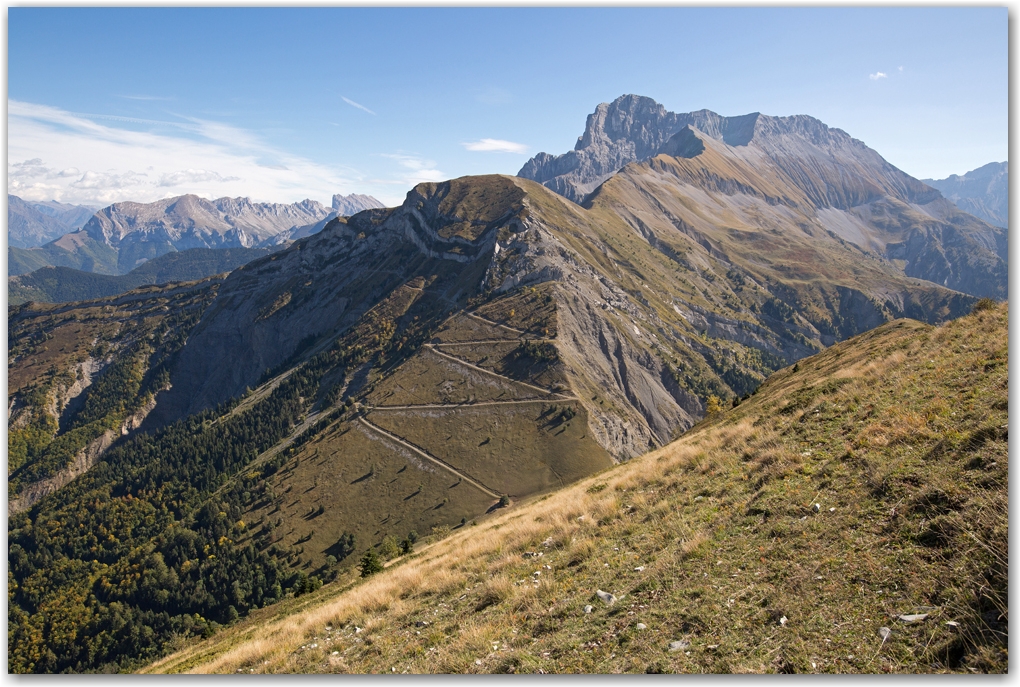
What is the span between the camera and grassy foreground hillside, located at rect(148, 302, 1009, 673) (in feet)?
32.6

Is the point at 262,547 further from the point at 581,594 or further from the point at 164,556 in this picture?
the point at 581,594

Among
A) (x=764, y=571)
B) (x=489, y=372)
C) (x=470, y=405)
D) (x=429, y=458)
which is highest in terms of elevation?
(x=764, y=571)

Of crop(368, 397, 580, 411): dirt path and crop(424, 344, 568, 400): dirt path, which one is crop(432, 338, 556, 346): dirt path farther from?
crop(368, 397, 580, 411): dirt path

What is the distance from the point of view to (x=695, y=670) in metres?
10.5

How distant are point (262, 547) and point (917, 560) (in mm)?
159543

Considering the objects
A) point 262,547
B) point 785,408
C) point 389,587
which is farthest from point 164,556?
point 785,408

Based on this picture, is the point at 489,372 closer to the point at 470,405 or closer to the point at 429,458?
the point at 470,405

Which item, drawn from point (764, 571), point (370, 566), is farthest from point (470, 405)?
point (764, 571)

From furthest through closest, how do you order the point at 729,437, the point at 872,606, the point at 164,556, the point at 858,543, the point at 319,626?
the point at 164,556
the point at 729,437
the point at 319,626
the point at 858,543
the point at 872,606

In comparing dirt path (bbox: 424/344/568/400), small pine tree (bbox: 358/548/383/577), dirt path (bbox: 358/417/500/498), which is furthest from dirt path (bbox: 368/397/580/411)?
small pine tree (bbox: 358/548/383/577)

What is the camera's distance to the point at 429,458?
148 m

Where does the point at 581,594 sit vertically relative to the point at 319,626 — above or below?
above

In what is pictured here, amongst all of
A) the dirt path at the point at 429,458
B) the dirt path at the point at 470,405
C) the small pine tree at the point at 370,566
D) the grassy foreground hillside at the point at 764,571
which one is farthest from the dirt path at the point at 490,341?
the grassy foreground hillside at the point at 764,571

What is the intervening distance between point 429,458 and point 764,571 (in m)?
141
